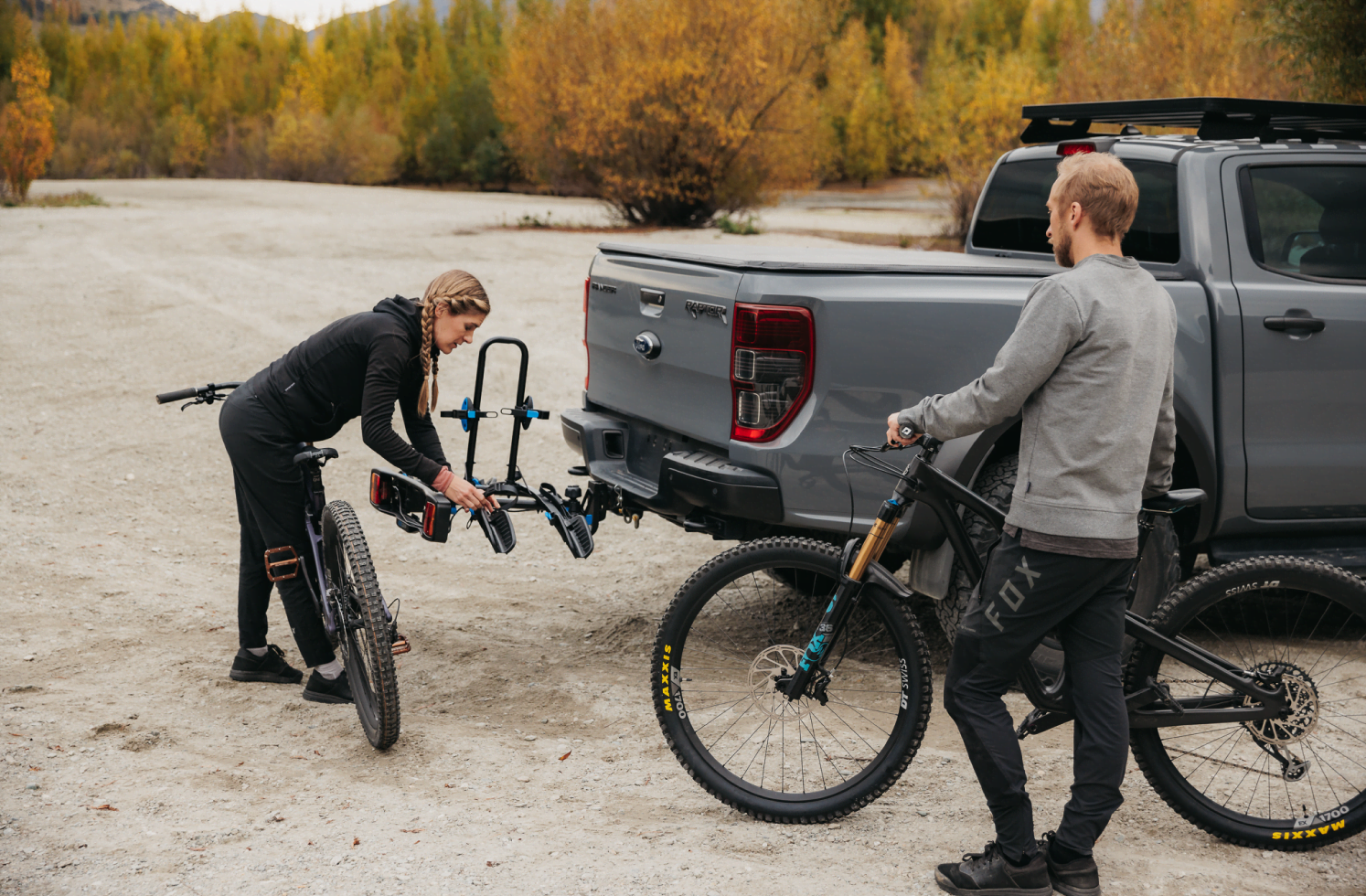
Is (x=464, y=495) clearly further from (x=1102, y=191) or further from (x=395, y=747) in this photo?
(x=1102, y=191)

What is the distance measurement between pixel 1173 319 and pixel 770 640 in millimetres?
1801

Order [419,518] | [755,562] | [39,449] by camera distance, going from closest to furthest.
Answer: [755,562] → [419,518] → [39,449]

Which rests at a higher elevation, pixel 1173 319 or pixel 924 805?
pixel 1173 319

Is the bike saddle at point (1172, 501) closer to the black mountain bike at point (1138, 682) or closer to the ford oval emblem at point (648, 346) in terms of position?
the black mountain bike at point (1138, 682)

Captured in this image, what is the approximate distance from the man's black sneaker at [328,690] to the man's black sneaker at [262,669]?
0.23 meters

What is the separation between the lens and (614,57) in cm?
2306

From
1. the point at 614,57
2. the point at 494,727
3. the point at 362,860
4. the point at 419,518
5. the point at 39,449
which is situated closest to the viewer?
the point at 362,860

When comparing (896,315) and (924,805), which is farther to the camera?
(896,315)

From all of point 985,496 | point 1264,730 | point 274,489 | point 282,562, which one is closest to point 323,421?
point 274,489

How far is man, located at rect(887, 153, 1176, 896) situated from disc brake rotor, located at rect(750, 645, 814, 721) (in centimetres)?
56

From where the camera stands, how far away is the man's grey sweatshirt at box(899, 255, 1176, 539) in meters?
2.92

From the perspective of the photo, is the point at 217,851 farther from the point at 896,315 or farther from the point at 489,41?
the point at 489,41

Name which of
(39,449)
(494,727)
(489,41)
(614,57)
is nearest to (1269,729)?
(494,727)

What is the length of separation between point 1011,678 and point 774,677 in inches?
29.6
